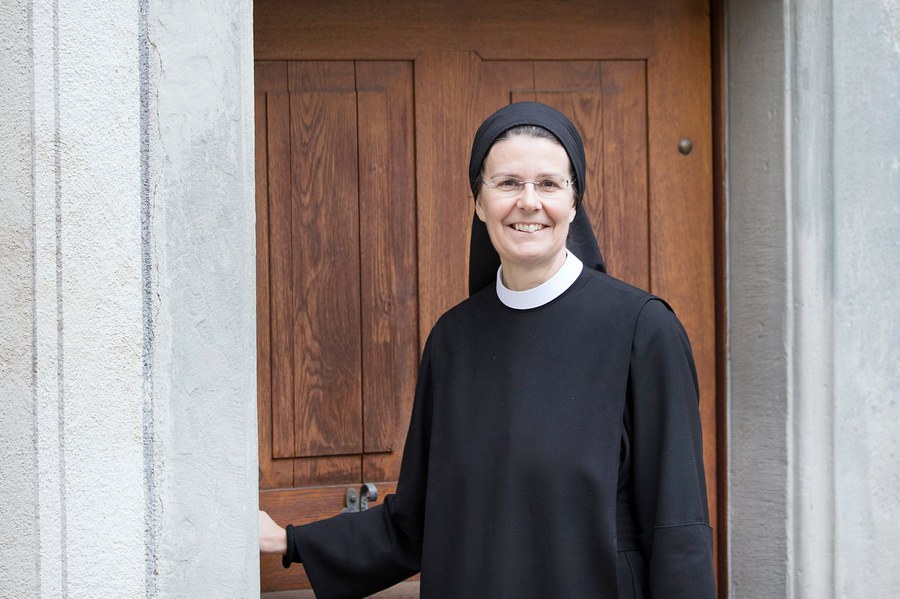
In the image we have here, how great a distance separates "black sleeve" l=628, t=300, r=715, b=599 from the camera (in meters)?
2.11

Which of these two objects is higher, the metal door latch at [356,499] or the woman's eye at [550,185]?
the woman's eye at [550,185]

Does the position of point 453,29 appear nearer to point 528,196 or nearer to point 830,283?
point 528,196

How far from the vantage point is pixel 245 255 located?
2.18 m

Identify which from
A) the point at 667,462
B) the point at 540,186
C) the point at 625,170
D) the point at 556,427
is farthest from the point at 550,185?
the point at 625,170

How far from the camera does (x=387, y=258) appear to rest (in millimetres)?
2855

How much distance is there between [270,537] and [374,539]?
0.77 feet

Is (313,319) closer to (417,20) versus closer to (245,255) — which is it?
(245,255)

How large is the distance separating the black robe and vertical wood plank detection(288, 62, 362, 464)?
0.55 metres

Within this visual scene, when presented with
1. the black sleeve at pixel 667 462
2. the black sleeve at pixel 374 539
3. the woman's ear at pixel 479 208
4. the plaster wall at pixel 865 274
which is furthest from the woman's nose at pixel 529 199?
the plaster wall at pixel 865 274

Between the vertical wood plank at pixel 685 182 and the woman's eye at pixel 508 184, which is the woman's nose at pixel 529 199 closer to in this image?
the woman's eye at pixel 508 184

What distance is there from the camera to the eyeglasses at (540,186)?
7.19 feet

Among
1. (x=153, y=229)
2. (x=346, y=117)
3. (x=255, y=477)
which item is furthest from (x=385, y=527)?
(x=346, y=117)

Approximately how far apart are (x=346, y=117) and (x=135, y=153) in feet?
2.60

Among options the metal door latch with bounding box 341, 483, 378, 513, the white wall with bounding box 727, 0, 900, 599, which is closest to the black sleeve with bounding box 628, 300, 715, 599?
the white wall with bounding box 727, 0, 900, 599
